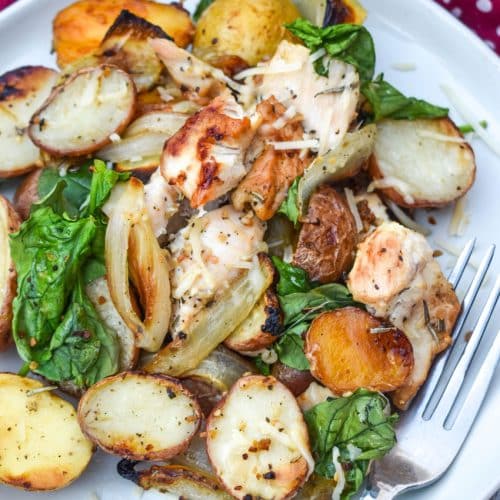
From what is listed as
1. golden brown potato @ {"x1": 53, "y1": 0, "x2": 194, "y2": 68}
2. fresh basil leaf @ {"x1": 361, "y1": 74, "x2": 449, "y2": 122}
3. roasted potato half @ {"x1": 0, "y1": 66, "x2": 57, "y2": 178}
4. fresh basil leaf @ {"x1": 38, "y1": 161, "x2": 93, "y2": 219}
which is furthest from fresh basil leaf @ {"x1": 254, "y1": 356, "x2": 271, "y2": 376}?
golden brown potato @ {"x1": 53, "y1": 0, "x2": 194, "y2": 68}

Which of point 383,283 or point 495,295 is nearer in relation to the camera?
point 383,283

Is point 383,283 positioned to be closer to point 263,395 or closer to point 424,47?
point 263,395

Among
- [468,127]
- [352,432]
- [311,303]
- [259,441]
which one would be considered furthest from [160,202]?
[468,127]

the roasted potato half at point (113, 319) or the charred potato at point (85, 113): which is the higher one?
the charred potato at point (85, 113)

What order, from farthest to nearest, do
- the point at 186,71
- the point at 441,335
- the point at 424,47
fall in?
the point at 424,47 < the point at 186,71 < the point at 441,335

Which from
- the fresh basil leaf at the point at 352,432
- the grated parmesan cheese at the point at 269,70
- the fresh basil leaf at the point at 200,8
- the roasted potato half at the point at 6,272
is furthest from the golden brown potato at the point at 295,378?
the fresh basil leaf at the point at 200,8

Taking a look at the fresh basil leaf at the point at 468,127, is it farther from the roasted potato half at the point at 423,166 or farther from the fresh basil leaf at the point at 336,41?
the fresh basil leaf at the point at 336,41

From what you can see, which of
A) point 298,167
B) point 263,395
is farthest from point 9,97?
point 263,395
